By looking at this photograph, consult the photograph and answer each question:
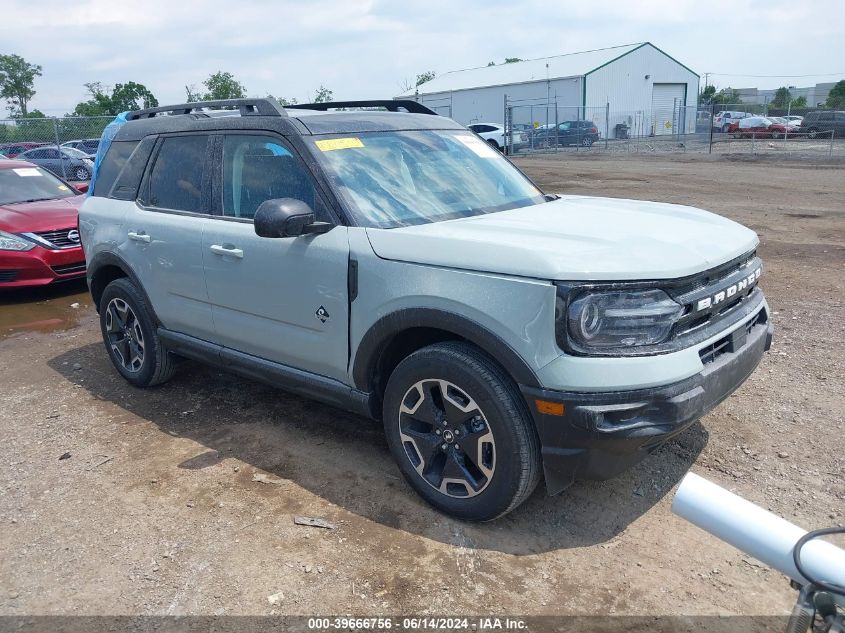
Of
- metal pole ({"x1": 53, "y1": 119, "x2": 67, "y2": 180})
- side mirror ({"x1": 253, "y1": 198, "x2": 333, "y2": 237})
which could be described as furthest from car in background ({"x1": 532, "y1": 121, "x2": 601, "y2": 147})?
side mirror ({"x1": 253, "y1": 198, "x2": 333, "y2": 237})

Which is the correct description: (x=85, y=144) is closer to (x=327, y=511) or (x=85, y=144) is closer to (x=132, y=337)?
(x=132, y=337)

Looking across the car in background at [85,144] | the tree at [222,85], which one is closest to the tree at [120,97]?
the tree at [222,85]

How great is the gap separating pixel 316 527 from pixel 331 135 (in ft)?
6.74

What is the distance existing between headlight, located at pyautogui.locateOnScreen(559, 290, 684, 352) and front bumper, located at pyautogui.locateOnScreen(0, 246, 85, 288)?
6.63 metres

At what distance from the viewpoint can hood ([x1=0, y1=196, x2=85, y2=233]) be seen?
8.05 m

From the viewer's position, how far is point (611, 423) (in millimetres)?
2801

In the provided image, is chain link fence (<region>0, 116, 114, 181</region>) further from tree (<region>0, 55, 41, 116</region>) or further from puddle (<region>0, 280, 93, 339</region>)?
tree (<region>0, 55, 41, 116</region>)

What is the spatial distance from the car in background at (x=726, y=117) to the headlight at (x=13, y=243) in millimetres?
39356

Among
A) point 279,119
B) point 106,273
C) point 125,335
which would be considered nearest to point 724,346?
point 279,119

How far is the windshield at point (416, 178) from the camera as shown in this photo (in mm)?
3645

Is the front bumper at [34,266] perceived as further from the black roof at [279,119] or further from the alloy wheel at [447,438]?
the alloy wheel at [447,438]

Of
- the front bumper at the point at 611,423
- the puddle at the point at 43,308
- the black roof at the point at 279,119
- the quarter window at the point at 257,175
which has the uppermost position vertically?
the black roof at the point at 279,119

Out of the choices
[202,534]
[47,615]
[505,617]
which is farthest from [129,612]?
[505,617]

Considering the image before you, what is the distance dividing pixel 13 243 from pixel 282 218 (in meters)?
6.03
